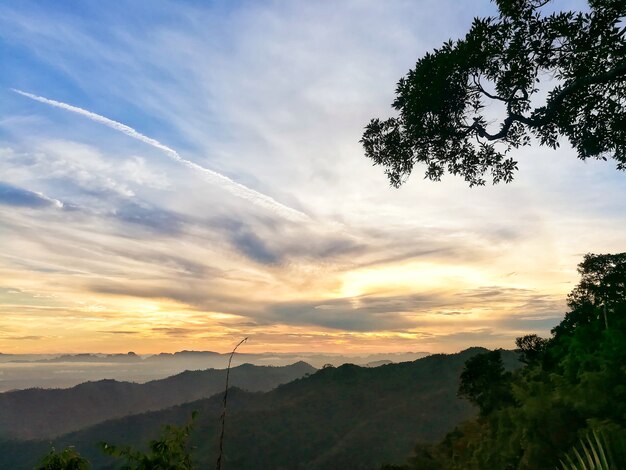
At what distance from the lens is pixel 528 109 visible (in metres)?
14.5

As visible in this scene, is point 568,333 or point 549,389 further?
point 568,333

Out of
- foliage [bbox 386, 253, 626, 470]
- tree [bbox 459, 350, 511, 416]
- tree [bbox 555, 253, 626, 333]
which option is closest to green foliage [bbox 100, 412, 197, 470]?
foliage [bbox 386, 253, 626, 470]

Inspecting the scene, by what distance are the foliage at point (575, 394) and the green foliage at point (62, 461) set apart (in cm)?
1004

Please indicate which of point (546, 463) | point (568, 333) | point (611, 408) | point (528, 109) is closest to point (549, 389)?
point (546, 463)

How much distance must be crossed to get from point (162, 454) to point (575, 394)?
1939cm

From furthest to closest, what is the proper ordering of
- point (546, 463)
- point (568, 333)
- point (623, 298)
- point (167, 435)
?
point (568, 333)
point (623, 298)
point (546, 463)
point (167, 435)

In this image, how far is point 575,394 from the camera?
72.1ft

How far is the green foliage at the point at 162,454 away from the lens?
9.92m

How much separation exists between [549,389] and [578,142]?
18.2m

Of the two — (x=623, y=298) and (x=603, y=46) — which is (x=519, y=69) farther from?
(x=623, y=298)

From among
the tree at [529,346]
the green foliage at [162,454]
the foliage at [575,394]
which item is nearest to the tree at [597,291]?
the foliage at [575,394]

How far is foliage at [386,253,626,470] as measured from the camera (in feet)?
66.4

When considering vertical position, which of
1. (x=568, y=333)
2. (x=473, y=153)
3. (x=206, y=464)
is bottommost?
(x=206, y=464)

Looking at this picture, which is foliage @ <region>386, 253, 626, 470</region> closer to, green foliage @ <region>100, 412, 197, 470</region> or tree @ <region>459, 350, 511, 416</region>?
tree @ <region>459, 350, 511, 416</region>
